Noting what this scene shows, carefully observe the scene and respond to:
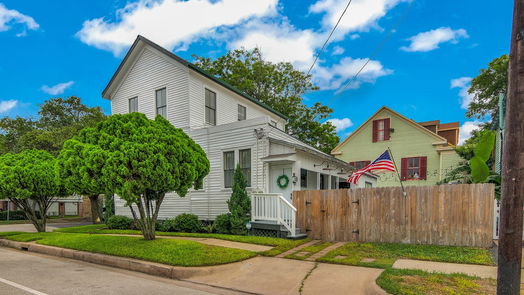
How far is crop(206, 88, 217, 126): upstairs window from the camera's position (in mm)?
16266

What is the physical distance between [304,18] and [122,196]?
9.67 meters

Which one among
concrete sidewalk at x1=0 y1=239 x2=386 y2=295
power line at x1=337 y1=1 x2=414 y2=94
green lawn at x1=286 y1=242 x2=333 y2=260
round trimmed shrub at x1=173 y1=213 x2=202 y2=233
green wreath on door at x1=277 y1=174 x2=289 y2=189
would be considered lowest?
round trimmed shrub at x1=173 y1=213 x2=202 y2=233

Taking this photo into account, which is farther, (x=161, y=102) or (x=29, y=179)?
(x=161, y=102)

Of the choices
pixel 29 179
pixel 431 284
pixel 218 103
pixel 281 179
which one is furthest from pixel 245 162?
pixel 431 284

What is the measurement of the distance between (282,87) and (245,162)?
1799cm

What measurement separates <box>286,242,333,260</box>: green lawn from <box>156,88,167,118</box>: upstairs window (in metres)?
10.4

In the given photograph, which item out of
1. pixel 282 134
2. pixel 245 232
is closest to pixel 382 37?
pixel 282 134

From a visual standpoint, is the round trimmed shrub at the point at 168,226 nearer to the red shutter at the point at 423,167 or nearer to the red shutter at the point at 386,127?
the red shutter at the point at 386,127

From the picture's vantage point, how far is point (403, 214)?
948 centimetres

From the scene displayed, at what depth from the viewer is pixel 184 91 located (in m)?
15.4

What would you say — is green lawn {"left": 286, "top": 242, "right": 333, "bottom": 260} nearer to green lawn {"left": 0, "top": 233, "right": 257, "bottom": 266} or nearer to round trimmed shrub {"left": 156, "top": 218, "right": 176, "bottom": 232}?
green lawn {"left": 0, "top": 233, "right": 257, "bottom": 266}

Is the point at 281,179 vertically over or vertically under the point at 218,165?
under

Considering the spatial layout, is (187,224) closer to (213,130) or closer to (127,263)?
(213,130)

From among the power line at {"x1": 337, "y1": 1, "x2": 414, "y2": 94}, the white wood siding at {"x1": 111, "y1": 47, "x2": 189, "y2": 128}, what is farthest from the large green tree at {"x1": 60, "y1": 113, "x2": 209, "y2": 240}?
the power line at {"x1": 337, "y1": 1, "x2": 414, "y2": 94}
